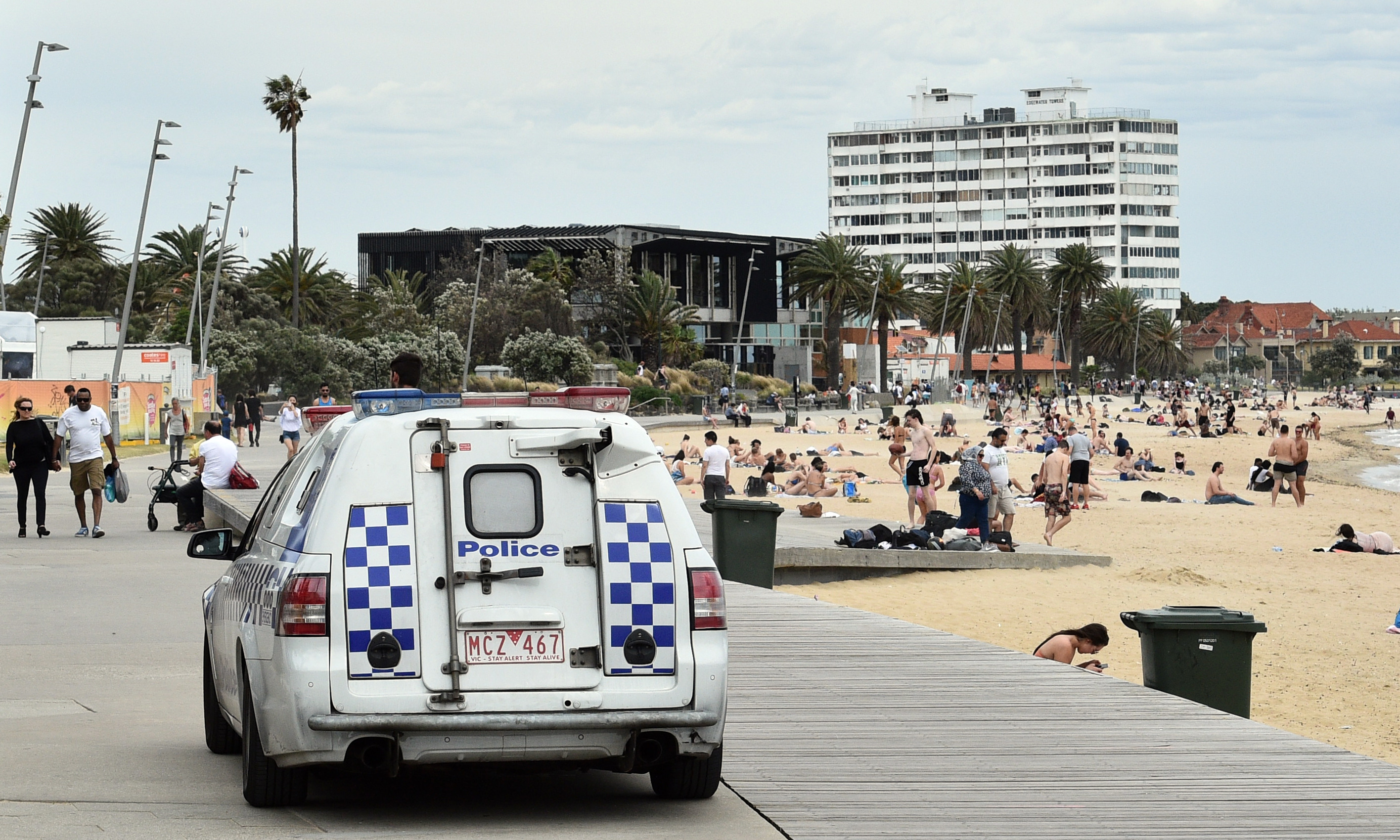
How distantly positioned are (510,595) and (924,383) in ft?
334

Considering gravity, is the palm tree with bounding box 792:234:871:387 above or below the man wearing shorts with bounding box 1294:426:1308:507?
above

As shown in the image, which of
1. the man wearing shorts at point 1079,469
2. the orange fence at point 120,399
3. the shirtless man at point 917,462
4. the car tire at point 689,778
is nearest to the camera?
the car tire at point 689,778

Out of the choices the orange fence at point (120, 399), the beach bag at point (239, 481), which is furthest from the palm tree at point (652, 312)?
the beach bag at point (239, 481)

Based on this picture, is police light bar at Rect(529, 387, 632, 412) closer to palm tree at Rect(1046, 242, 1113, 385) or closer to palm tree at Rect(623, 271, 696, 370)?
palm tree at Rect(623, 271, 696, 370)

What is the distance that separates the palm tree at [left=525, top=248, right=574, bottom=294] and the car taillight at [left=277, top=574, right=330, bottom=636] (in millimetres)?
91614

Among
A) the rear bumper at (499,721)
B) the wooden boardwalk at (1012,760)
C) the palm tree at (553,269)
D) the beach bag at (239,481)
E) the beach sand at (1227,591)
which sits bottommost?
the beach sand at (1227,591)

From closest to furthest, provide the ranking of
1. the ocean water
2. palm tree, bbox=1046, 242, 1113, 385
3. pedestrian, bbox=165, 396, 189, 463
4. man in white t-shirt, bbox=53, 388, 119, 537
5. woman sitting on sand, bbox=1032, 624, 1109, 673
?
1. woman sitting on sand, bbox=1032, 624, 1109, 673
2. man in white t-shirt, bbox=53, 388, 119, 537
3. pedestrian, bbox=165, 396, 189, 463
4. the ocean water
5. palm tree, bbox=1046, 242, 1113, 385

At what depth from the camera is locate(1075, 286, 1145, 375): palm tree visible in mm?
139375

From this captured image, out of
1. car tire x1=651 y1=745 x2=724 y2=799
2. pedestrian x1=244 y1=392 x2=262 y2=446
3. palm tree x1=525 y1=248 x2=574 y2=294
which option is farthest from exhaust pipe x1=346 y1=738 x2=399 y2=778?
palm tree x1=525 y1=248 x2=574 y2=294

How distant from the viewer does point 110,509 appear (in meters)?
23.4

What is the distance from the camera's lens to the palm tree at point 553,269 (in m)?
99.1

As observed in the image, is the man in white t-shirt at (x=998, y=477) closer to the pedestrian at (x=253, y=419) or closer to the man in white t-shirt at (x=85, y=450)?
the man in white t-shirt at (x=85, y=450)

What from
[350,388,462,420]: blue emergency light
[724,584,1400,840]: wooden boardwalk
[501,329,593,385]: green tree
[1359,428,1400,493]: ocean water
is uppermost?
[501,329,593,385]: green tree

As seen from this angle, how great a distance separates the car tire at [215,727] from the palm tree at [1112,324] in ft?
443
